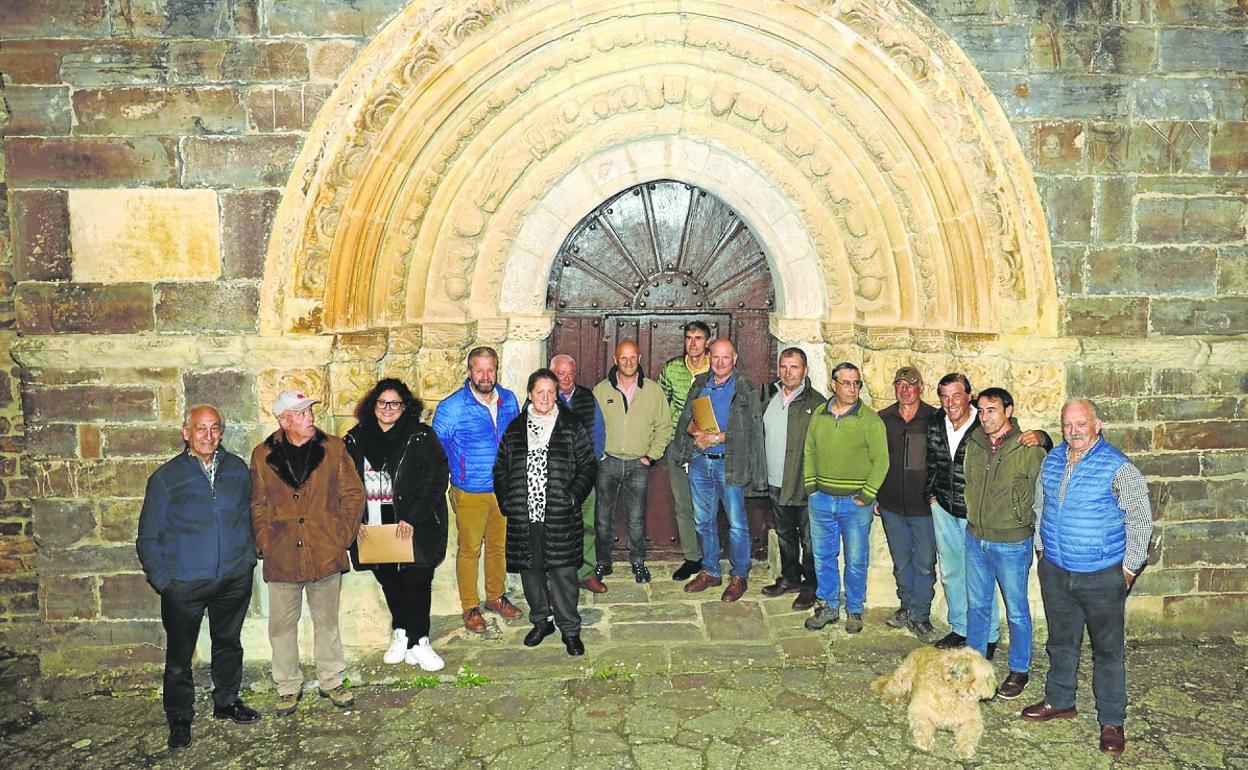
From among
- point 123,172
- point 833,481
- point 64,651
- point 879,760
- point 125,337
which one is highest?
point 123,172

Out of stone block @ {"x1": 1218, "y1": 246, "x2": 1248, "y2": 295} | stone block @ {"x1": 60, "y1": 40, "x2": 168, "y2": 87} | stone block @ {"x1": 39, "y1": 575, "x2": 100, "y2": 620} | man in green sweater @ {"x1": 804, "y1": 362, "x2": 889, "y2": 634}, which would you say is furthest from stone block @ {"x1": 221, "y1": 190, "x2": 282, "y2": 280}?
stone block @ {"x1": 1218, "y1": 246, "x2": 1248, "y2": 295}

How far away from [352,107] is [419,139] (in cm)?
39

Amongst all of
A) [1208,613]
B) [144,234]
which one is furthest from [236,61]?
[1208,613]

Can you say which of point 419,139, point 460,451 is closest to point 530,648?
point 460,451

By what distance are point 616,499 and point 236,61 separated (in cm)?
324

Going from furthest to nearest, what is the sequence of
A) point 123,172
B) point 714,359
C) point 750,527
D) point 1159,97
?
point 750,527
point 714,359
point 1159,97
point 123,172

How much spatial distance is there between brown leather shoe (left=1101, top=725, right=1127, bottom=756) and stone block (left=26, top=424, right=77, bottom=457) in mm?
4982

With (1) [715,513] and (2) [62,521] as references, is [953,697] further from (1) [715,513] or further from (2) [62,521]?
(2) [62,521]

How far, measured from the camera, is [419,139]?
16.3ft

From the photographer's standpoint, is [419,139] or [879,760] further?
[419,139]

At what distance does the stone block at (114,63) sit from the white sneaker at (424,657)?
3092 millimetres

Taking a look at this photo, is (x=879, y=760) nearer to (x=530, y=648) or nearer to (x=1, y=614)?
(x=530, y=648)

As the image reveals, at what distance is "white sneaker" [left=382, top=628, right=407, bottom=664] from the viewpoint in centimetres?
495

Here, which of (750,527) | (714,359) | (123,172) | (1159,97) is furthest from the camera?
(750,527)
